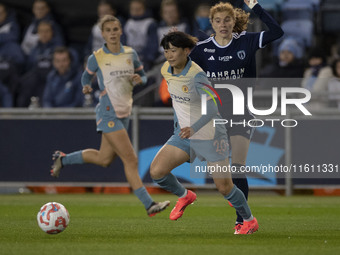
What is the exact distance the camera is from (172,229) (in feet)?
29.6

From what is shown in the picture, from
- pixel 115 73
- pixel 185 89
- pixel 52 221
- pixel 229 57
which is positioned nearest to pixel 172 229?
pixel 52 221

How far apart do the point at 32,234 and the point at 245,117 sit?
2.51 metres

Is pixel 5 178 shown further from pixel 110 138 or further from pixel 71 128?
pixel 110 138

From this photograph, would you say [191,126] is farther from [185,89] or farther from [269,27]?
[269,27]

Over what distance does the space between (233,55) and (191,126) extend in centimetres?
100

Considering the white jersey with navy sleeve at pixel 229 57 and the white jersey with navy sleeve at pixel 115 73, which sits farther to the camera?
the white jersey with navy sleeve at pixel 115 73

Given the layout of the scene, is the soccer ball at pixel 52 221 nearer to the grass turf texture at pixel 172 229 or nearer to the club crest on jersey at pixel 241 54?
the grass turf texture at pixel 172 229

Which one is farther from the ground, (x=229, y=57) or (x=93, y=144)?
(x=229, y=57)

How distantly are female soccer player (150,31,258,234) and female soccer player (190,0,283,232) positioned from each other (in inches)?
9.0

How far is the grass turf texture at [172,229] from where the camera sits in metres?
7.18

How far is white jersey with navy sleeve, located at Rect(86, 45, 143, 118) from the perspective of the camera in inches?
417

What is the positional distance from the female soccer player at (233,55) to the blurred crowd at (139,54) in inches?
227

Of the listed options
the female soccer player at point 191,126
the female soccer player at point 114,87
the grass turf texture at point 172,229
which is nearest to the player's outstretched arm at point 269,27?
the female soccer player at point 191,126

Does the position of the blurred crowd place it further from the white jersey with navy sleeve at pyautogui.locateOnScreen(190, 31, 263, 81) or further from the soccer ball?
the soccer ball
